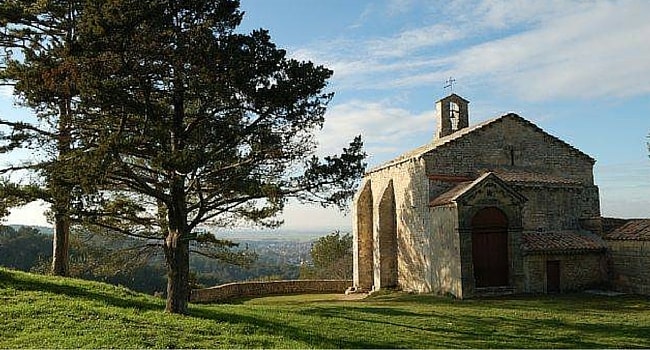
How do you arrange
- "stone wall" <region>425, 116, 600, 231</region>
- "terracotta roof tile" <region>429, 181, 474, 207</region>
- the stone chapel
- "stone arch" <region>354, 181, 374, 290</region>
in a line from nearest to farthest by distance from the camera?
the stone chapel < "terracotta roof tile" <region>429, 181, 474, 207</region> < "stone wall" <region>425, 116, 600, 231</region> < "stone arch" <region>354, 181, 374, 290</region>

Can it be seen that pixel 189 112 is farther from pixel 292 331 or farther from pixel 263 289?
pixel 263 289

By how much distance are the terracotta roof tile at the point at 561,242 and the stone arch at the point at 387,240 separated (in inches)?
267

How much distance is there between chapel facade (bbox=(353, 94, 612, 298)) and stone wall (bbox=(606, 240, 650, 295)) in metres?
0.40

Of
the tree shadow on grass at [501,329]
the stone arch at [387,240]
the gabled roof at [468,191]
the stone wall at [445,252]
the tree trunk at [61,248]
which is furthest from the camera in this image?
the stone arch at [387,240]

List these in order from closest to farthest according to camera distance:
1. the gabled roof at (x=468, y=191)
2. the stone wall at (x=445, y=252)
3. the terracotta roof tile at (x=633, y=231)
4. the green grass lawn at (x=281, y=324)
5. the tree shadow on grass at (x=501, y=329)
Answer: the green grass lawn at (x=281, y=324) → the tree shadow on grass at (x=501, y=329) → the stone wall at (x=445, y=252) → the gabled roof at (x=468, y=191) → the terracotta roof tile at (x=633, y=231)

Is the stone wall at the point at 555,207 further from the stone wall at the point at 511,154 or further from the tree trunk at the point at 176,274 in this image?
the tree trunk at the point at 176,274

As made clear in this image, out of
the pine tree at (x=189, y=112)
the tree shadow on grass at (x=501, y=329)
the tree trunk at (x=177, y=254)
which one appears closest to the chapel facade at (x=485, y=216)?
the tree shadow on grass at (x=501, y=329)

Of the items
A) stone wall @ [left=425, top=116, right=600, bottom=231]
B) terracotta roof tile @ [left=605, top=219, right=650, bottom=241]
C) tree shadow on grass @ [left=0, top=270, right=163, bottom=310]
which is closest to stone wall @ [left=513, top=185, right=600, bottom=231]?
stone wall @ [left=425, top=116, right=600, bottom=231]

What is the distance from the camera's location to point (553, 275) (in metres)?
21.2

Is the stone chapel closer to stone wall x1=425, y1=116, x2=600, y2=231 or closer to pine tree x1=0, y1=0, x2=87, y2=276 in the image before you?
stone wall x1=425, y1=116, x2=600, y2=231

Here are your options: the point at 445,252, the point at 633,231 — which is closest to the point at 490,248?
the point at 445,252

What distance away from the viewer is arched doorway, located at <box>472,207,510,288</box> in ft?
66.4

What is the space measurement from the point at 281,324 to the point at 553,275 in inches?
512

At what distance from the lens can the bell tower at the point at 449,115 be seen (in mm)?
29000
